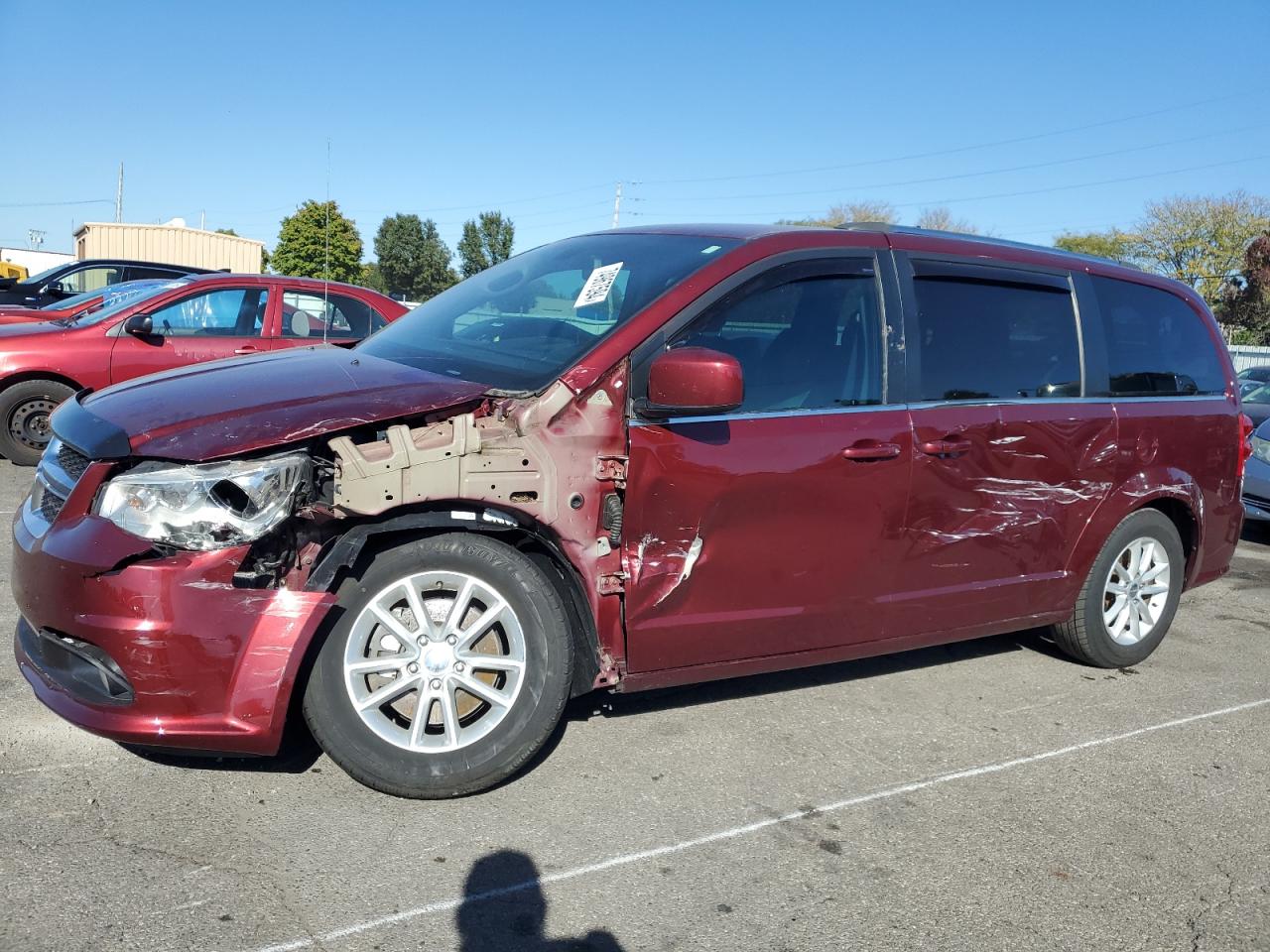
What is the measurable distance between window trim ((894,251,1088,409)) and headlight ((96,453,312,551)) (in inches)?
93.4

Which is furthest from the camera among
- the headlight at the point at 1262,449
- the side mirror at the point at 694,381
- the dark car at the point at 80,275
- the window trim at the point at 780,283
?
the dark car at the point at 80,275

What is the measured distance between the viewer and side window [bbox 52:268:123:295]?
610 inches

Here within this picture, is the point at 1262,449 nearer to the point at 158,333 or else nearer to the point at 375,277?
the point at 158,333

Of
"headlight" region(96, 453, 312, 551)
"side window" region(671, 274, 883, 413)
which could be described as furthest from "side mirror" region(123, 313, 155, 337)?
"side window" region(671, 274, 883, 413)

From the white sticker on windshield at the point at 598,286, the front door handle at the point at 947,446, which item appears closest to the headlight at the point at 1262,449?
the front door handle at the point at 947,446

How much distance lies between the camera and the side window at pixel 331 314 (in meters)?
8.78

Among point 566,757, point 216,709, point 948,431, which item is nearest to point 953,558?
point 948,431

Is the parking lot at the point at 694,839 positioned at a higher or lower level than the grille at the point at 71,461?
lower

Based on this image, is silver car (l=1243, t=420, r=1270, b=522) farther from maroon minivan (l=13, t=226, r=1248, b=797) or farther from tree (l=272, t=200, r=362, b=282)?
tree (l=272, t=200, r=362, b=282)

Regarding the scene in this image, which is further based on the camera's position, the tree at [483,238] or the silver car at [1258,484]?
the tree at [483,238]

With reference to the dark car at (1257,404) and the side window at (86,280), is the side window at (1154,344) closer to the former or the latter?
the dark car at (1257,404)

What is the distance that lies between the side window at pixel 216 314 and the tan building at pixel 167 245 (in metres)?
29.8

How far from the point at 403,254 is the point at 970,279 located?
71.6 m

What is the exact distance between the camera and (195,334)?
8594mm
